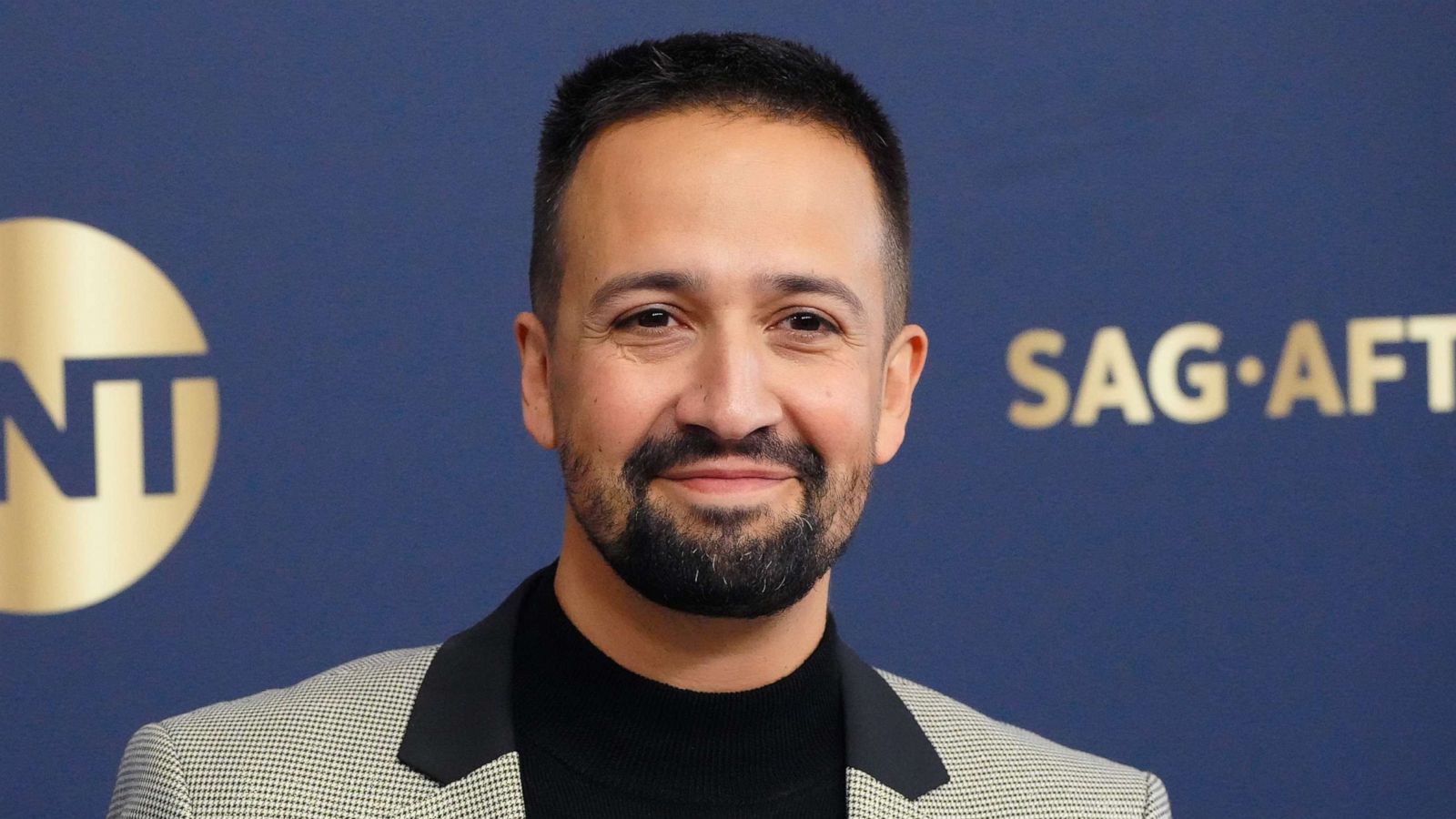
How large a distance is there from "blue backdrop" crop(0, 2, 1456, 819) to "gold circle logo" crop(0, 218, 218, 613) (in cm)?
2

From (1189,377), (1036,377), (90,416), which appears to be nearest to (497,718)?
(90,416)

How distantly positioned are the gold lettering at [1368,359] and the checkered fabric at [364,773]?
0.81m

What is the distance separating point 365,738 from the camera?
4.46 feet

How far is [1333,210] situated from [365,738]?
4.42 feet

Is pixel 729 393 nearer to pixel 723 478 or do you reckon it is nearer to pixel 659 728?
pixel 723 478

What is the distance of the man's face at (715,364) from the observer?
1.28m

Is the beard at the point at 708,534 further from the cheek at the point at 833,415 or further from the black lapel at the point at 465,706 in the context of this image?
the black lapel at the point at 465,706

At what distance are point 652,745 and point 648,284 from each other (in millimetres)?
346

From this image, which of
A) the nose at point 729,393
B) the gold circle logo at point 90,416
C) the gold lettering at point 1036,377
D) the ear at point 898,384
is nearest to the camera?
the nose at point 729,393

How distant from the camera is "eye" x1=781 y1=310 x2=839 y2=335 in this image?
4.34 feet

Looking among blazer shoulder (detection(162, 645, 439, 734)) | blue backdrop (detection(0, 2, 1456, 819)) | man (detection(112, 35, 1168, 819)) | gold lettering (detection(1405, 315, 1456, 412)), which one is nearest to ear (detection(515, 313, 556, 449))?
man (detection(112, 35, 1168, 819))

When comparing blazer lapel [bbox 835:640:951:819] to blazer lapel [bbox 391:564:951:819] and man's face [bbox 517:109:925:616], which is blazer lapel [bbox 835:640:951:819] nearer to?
blazer lapel [bbox 391:564:951:819]

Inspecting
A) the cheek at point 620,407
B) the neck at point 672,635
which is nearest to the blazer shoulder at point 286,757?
the neck at point 672,635

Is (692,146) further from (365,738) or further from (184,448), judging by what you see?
(184,448)
